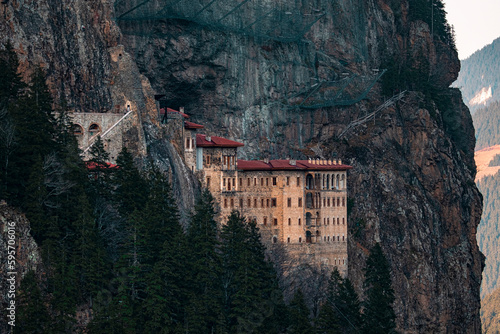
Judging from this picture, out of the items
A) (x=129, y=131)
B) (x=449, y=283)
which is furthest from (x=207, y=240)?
(x=449, y=283)

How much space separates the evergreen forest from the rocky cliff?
10614 millimetres

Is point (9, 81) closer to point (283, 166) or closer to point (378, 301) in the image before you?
point (283, 166)

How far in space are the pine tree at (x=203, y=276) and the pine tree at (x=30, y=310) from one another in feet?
47.8

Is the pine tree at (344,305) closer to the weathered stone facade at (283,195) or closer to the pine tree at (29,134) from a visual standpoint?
the weathered stone facade at (283,195)

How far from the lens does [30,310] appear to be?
6494 cm

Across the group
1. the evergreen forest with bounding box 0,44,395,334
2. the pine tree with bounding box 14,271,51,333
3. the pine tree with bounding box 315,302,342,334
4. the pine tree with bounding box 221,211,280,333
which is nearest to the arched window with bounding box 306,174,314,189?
the evergreen forest with bounding box 0,44,395,334

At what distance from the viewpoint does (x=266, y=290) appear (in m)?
86.1

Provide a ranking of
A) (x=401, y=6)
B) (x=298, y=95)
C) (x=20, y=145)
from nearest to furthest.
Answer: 1. (x=20, y=145)
2. (x=298, y=95)
3. (x=401, y=6)

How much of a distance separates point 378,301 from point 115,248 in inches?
1155

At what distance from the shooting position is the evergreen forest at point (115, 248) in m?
71.2

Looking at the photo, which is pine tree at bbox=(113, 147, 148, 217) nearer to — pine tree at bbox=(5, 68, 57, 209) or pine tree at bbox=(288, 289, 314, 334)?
pine tree at bbox=(5, 68, 57, 209)

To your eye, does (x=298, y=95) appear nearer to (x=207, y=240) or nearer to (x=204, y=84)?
(x=204, y=84)

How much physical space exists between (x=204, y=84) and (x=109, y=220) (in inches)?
1625

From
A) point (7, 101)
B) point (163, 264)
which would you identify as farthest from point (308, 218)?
point (7, 101)
